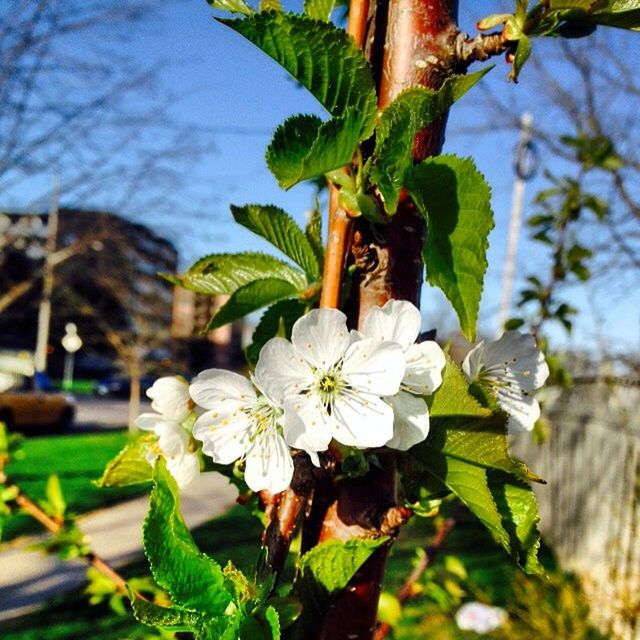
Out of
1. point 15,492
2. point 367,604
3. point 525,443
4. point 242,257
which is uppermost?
point 242,257

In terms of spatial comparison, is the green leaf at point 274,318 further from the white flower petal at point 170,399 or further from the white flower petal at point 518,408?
the white flower petal at point 518,408

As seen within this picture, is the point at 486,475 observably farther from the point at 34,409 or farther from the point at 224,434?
the point at 34,409

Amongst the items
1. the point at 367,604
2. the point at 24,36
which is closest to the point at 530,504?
the point at 367,604

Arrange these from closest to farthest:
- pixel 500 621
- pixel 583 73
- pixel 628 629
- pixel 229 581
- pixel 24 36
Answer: pixel 229 581 < pixel 628 629 < pixel 500 621 < pixel 24 36 < pixel 583 73

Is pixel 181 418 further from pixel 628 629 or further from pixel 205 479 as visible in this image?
pixel 205 479

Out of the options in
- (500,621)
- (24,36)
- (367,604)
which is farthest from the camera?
(24,36)

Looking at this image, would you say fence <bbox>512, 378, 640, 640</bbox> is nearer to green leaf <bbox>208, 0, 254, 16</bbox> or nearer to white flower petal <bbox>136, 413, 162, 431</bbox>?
white flower petal <bbox>136, 413, 162, 431</bbox>
